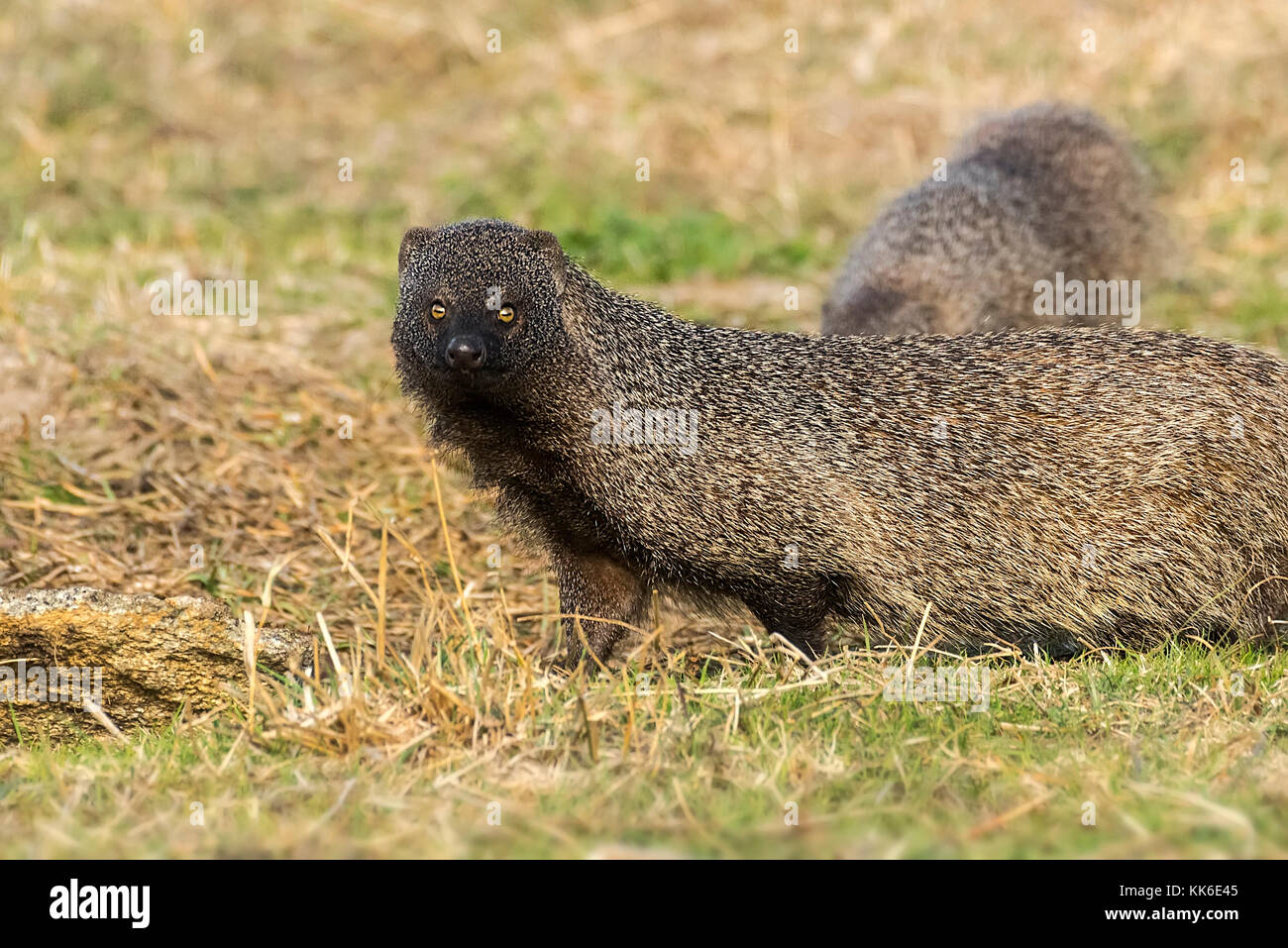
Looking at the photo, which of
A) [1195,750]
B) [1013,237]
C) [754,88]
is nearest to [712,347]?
[1195,750]

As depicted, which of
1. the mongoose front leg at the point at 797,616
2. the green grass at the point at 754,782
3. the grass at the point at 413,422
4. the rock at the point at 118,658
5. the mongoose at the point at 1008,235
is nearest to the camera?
the green grass at the point at 754,782

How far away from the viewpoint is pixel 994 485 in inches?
186

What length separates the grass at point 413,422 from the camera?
3398mm

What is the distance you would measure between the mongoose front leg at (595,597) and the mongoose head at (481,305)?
67cm

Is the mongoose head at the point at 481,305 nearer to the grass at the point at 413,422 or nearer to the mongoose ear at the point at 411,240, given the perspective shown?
the mongoose ear at the point at 411,240

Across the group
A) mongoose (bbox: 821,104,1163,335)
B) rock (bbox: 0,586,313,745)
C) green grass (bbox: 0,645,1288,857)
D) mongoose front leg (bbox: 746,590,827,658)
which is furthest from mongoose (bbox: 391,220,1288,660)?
mongoose (bbox: 821,104,1163,335)

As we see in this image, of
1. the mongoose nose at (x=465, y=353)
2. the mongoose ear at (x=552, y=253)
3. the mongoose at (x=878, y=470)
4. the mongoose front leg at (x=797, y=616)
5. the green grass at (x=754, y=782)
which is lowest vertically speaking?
the green grass at (x=754, y=782)

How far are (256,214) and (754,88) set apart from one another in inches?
138

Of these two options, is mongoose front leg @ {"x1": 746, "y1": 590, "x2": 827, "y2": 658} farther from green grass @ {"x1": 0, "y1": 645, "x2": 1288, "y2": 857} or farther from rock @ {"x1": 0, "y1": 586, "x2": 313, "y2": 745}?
rock @ {"x1": 0, "y1": 586, "x2": 313, "y2": 745}

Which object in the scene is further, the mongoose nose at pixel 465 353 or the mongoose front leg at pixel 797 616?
the mongoose front leg at pixel 797 616

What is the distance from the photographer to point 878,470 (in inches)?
184

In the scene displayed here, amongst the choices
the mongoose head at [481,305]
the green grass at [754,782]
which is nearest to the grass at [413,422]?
the green grass at [754,782]

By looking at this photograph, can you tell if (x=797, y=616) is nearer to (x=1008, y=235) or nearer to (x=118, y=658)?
(x=118, y=658)
